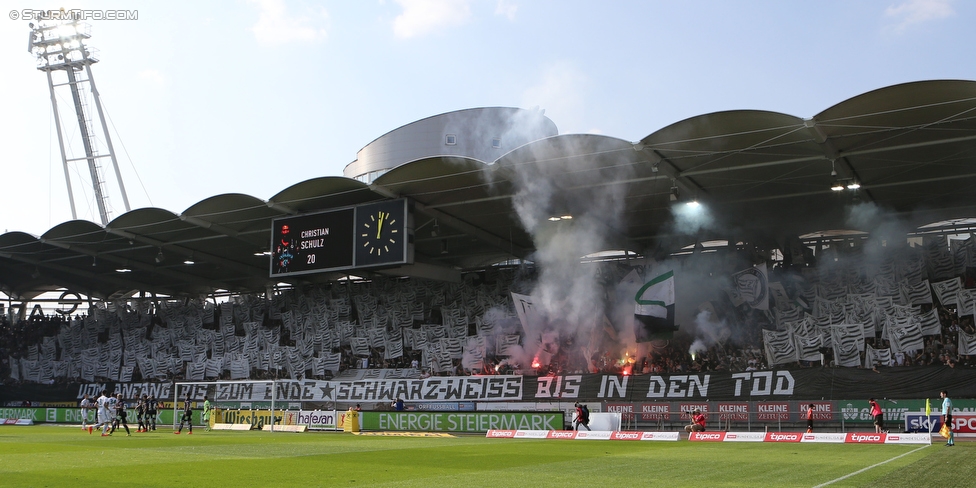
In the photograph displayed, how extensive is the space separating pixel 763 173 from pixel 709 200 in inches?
154

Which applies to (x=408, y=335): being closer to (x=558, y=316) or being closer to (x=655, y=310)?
(x=558, y=316)

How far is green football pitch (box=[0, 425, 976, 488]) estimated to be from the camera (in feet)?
39.4

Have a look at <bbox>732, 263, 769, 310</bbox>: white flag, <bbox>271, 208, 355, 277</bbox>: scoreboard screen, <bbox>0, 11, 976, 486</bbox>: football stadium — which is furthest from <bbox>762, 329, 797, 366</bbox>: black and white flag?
<bbox>271, 208, 355, 277</bbox>: scoreboard screen

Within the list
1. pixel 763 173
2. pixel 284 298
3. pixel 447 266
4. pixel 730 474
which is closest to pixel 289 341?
pixel 284 298

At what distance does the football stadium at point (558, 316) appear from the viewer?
19.0 m

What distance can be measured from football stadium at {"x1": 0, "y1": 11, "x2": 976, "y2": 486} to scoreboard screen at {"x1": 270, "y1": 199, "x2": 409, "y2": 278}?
0.11 meters

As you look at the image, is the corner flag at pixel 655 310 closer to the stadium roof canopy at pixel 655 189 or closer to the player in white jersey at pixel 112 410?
the stadium roof canopy at pixel 655 189

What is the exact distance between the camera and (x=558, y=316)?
39.1 meters

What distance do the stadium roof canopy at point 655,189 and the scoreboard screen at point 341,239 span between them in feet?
2.51

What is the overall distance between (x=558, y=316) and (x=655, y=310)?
504 cm

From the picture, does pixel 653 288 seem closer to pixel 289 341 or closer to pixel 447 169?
pixel 447 169

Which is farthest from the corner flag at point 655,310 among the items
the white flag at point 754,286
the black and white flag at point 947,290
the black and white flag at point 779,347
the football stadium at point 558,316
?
the black and white flag at point 947,290

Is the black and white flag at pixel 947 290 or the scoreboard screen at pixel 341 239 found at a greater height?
the scoreboard screen at pixel 341 239

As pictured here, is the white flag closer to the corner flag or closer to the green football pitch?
the corner flag
